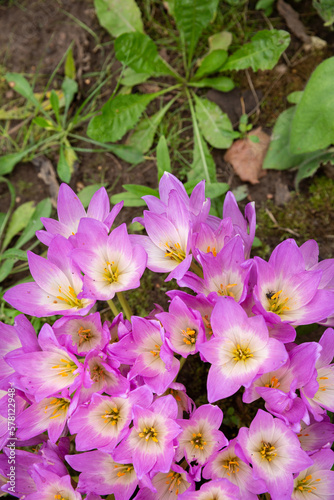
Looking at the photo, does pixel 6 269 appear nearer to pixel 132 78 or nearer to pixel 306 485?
pixel 132 78

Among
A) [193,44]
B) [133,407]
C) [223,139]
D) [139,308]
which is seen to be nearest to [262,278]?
[133,407]

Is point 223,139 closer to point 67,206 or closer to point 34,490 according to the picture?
point 67,206

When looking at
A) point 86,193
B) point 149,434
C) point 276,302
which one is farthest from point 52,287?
point 86,193

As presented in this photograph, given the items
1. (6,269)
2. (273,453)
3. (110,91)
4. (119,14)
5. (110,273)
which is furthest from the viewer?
(110,91)

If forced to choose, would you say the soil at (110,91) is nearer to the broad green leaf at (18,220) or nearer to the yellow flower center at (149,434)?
the broad green leaf at (18,220)

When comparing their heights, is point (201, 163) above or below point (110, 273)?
below

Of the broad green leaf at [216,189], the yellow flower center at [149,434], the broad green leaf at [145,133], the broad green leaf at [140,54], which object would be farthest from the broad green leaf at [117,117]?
the yellow flower center at [149,434]
